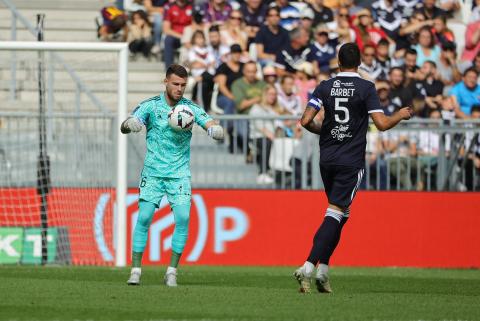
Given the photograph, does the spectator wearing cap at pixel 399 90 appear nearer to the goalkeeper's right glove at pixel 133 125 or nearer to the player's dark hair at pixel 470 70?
the player's dark hair at pixel 470 70

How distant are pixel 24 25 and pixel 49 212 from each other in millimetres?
5588

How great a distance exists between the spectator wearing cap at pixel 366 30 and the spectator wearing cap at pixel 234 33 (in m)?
2.23

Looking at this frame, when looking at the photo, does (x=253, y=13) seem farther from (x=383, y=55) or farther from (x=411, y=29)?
(x=411, y=29)

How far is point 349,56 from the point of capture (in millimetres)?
12109

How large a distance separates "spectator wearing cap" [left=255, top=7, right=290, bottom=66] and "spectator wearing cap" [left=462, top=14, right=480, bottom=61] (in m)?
3.92

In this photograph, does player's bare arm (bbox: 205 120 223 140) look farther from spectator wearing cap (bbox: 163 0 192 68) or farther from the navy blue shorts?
spectator wearing cap (bbox: 163 0 192 68)

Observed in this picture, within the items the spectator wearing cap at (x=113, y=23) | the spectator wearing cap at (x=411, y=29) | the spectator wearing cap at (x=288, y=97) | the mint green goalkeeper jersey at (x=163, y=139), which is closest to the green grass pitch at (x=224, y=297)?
the mint green goalkeeper jersey at (x=163, y=139)

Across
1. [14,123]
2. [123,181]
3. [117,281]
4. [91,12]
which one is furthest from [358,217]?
[91,12]

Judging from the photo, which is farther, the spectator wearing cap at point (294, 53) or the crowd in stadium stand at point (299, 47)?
the spectator wearing cap at point (294, 53)

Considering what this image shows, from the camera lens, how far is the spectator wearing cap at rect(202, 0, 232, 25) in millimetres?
23719

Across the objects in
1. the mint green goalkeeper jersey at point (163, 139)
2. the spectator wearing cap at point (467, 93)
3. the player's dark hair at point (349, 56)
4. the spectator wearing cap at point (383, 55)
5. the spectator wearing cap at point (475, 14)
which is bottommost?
the mint green goalkeeper jersey at point (163, 139)

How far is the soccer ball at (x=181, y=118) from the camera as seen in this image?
492 inches

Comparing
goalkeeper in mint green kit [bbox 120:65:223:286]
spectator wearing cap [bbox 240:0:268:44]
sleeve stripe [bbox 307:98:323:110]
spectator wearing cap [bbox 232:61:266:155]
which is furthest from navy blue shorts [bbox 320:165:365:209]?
spectator wearing cap [bbox 240:0:268:44]

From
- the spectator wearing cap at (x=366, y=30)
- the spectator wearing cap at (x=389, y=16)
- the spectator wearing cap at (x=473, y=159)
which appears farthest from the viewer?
the spectator wearing cap at (x=389, y=16)
